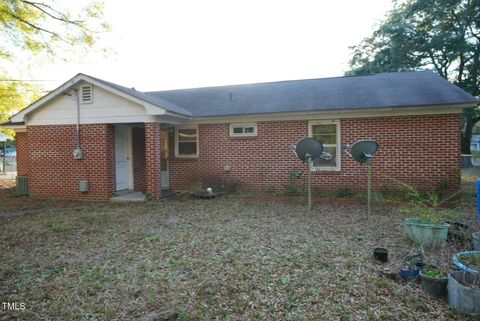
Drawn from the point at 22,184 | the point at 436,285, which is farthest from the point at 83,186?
the point at 436,285

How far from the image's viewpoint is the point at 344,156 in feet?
30.2

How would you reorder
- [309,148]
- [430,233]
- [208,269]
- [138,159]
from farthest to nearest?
[138,159]
[309,148]
[430,233]
[208,269]

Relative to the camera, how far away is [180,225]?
6395 mm

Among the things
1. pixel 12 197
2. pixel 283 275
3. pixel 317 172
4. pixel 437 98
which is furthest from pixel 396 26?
pixel 12 197

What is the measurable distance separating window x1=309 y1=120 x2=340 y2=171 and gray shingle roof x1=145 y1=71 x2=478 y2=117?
0.66m

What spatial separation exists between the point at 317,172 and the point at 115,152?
22.8ft

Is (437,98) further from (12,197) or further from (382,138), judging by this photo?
(12,197)

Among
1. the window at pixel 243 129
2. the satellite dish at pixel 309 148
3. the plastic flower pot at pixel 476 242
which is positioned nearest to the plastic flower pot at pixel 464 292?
the plastic flower pot at pixel 476 242

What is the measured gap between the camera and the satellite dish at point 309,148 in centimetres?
732

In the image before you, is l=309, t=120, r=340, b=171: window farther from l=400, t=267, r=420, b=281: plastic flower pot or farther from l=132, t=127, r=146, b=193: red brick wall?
l=132, t=127, r=146, b=193: red brick wall

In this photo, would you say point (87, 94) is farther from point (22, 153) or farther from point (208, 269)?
point (208, 269)

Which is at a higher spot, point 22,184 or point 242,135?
point 242,135

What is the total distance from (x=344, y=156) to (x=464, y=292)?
662cm

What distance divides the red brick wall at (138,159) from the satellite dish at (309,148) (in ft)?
21.6
